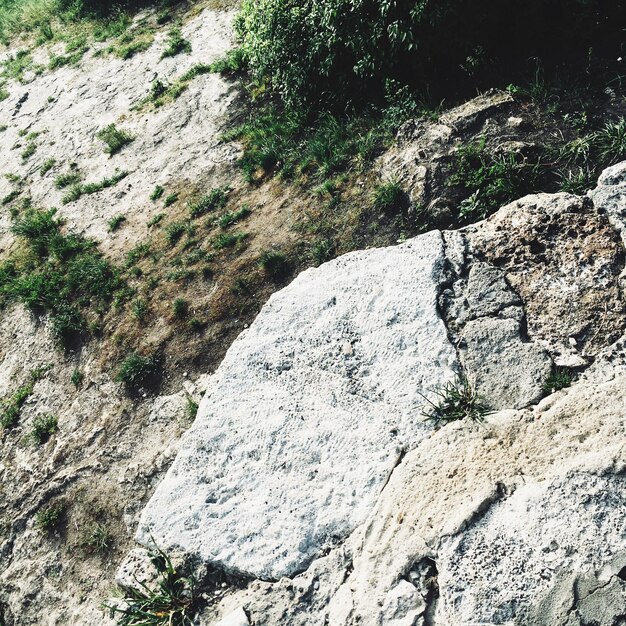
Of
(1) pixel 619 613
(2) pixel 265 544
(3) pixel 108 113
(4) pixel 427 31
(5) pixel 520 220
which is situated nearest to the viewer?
(1) pixel 619 613

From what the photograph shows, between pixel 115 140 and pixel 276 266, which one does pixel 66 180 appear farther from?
pixel 276 266

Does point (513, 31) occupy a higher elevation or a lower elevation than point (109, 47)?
lower

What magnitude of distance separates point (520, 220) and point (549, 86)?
2.05m

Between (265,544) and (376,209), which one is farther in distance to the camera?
(376,209)

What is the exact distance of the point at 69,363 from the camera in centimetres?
671

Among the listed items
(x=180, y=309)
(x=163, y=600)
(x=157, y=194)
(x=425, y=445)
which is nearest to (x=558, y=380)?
(x=425, y=445)

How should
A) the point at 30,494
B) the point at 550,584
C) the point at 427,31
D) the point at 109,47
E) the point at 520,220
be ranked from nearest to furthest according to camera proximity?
the point at 550,584, the point at 520,220, the point at 30,494, the point at 427,31, the point at 109,47

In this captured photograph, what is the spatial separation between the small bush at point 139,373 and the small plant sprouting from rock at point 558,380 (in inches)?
149

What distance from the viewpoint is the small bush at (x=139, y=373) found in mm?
6105

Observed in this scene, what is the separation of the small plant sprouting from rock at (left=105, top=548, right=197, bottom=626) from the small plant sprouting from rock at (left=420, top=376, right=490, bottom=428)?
2204 millimetres

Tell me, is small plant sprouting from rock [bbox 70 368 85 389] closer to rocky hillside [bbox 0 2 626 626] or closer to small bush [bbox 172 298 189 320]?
rocky hillside [bbox 0 2 626 626]

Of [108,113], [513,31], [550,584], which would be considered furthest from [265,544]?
[108,113]

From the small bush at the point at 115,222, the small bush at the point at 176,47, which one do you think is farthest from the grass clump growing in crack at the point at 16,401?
the small bush at the point at 176,47

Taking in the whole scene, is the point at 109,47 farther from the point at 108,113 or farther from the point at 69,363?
the point at 69,363
